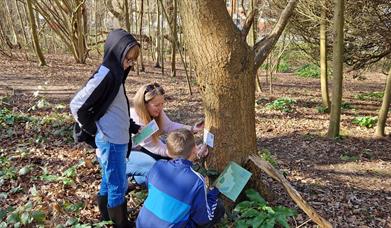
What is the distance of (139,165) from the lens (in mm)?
3891

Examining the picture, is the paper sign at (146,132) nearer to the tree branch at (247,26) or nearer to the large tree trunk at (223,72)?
the large tree trunk at (223,72)

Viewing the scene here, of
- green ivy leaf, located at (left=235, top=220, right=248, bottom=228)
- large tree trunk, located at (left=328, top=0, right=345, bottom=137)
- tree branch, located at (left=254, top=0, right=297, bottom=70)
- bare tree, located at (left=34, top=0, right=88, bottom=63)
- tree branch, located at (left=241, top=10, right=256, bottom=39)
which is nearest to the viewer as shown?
green ivy leaf, located at (left=235, top=220, right=248, bottom=228)

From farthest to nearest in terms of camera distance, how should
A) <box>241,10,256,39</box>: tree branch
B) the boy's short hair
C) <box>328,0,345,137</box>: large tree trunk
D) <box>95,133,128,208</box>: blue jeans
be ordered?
<box>328,0,345,137</box>: large tree trunk < <box>241,10,256,39</box>: tree branch < <box>95,133,128,208</box>: blue jeans < the boy's short hair

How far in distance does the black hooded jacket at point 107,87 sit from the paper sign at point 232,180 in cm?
109

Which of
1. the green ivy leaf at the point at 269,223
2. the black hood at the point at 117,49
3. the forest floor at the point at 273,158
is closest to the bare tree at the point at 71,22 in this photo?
the forest floor at the point at 273,158

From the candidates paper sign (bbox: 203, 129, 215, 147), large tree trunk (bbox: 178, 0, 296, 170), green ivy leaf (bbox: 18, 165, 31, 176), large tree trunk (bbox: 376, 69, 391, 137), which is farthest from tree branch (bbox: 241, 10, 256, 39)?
large tree trunk (bbox: 376, 69, 391, 137)

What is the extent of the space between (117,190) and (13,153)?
2779 mm

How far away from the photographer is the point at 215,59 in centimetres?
326

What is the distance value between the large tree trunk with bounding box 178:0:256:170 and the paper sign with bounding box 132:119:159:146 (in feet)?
1.44

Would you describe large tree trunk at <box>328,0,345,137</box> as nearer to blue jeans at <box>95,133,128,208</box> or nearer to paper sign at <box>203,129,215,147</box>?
paper sign at <box>203,129,215,147</box>

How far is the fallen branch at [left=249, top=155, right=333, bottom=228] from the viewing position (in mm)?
3180

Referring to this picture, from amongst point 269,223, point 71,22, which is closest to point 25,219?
point 269,223

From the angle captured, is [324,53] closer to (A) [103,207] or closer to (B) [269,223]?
(B) [269,223]

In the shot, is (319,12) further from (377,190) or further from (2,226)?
(2,226)
